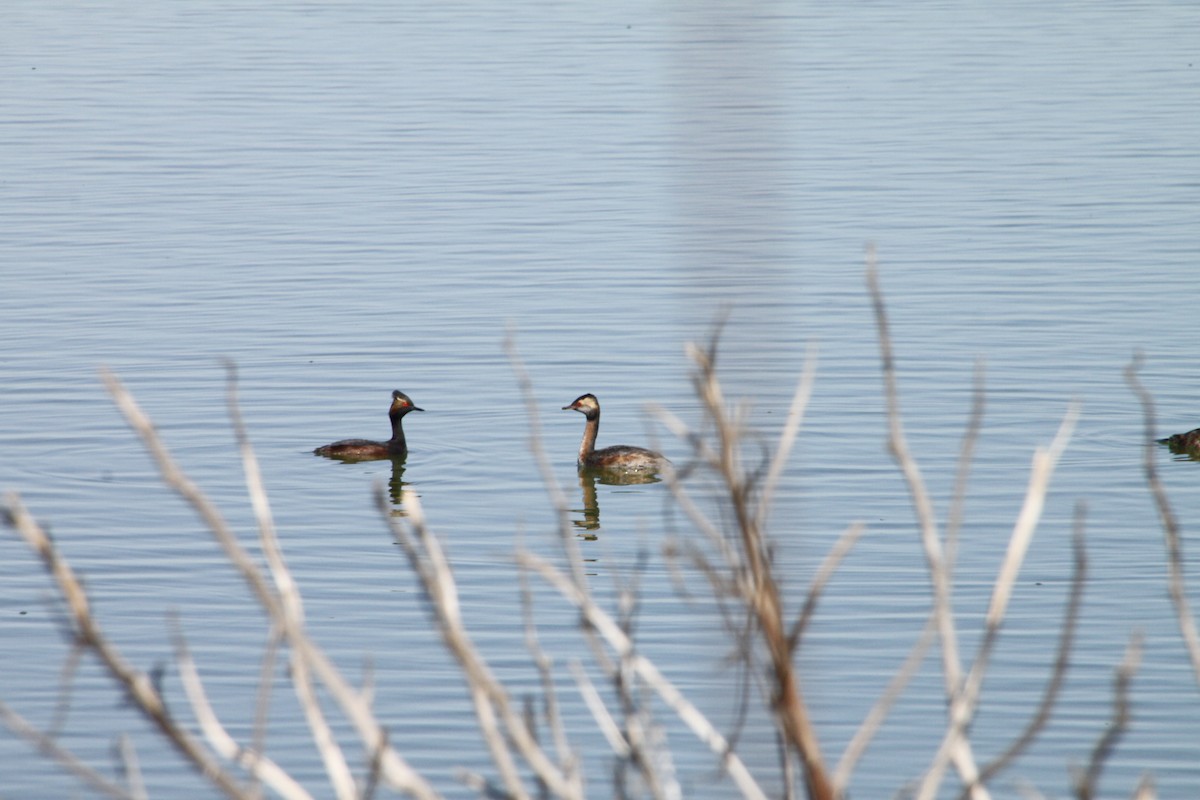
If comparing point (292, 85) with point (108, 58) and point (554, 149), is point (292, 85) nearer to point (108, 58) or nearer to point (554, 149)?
point (108, 58)

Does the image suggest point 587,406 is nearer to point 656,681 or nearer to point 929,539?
point 656,681

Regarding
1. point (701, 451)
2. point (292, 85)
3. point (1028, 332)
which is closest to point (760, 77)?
point (701, 451)

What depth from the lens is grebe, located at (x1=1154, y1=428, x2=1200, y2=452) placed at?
1276 cm

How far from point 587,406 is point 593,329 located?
312cm

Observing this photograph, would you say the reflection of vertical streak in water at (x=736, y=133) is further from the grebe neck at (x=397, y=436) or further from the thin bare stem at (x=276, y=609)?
the grebe neck at (x=397, y=436)

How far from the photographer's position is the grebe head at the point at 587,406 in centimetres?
1338

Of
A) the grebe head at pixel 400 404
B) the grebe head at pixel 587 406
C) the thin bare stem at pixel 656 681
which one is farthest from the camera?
the grebe head at pixel 400 404

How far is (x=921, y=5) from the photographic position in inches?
1704

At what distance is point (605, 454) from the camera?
13.4 m

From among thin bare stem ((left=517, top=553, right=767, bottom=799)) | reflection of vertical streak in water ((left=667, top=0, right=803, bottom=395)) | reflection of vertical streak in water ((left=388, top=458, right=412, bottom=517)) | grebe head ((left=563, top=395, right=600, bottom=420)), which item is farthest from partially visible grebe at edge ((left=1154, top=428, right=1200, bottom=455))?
thin bare stem ((left=517, top=553, right=767, bottom=799))

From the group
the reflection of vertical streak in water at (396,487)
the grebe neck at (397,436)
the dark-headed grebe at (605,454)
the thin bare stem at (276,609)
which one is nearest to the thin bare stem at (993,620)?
the thin bare stem at (276,609)

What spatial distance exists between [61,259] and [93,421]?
5.62 metres

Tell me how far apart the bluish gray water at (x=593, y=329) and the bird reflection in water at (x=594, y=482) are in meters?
0.13

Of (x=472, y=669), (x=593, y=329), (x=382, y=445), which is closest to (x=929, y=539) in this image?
(x=472, y=669)
